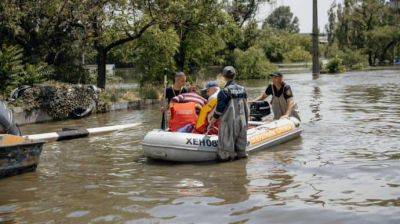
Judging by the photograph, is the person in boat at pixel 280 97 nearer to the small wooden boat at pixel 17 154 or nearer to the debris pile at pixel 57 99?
the small wooden boat at pixel 17 154

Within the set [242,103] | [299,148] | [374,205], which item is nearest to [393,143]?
[299,148]

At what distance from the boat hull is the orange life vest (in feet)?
8.32

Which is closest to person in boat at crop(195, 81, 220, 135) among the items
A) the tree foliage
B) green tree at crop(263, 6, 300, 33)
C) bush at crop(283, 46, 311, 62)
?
the tree foliage

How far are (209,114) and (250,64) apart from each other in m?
36.1

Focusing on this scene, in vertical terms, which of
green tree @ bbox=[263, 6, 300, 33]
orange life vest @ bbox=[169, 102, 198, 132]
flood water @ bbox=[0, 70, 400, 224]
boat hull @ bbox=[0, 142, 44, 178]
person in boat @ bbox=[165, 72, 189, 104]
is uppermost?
green tree @ bbox=[263, 6, 300, 33]

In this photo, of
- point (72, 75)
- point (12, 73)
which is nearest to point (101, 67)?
point (72, 75)

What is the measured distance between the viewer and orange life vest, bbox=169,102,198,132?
430 inches

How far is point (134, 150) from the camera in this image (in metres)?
12.1

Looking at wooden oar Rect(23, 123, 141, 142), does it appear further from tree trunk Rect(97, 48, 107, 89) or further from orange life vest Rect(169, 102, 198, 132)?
tree trunk Rect(97, 48, 107, 89)

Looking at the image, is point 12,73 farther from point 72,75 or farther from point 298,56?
point 298,56

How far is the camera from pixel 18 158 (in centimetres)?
945

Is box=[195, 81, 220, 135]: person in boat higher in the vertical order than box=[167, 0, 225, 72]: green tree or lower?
lower

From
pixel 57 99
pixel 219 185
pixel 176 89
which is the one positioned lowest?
pixel 219 185

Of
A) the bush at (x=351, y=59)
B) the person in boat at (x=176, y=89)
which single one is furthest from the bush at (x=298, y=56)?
the person in boat at (x=176, y=89)
